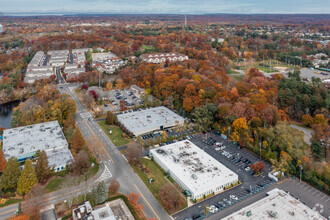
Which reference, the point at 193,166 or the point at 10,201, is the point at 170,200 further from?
the point at 10,201

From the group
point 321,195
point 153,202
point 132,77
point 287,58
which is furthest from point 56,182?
point 287,58

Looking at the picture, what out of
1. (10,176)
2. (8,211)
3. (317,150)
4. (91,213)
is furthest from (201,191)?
(10,176)

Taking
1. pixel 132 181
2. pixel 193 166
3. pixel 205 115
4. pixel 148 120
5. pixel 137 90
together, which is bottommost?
pixel 132 181

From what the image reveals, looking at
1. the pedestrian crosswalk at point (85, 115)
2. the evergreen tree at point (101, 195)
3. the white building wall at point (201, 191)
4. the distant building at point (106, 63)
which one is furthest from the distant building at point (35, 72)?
the white building wall at point (201, 191)

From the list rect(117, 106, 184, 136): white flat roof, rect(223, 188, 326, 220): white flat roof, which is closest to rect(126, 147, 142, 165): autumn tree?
rect(117, 106, 184, 136): white flat roof

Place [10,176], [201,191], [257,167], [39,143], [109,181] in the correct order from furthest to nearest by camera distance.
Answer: [39,143] < [257,167] < [109,181] < [10,176] < [201,191]

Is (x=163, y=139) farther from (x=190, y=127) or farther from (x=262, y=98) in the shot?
(x=262, y=98)
